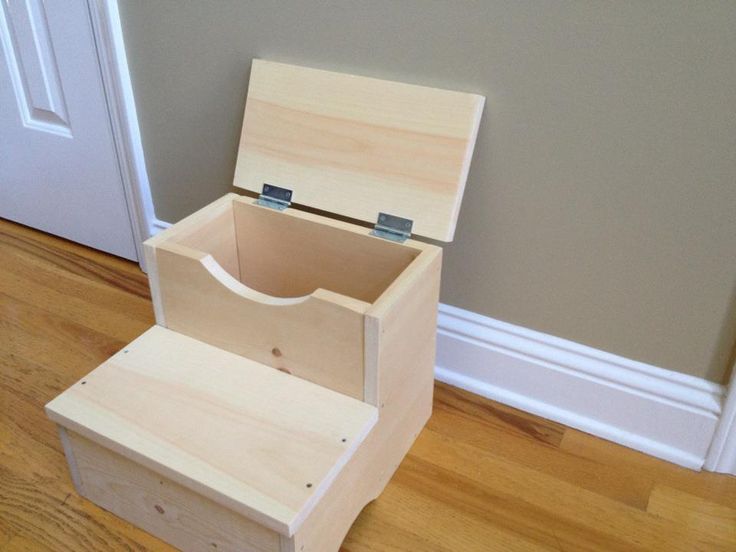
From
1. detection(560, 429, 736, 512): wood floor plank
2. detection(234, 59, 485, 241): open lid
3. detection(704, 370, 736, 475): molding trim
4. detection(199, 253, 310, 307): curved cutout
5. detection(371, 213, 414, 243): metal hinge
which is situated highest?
detection(234, 59, 485, 241): open lid

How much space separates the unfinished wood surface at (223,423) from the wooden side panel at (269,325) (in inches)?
Answer: 0.7

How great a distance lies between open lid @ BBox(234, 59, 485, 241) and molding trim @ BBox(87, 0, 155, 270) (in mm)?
271

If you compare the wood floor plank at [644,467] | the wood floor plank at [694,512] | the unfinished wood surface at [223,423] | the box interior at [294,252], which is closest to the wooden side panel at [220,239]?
the box interior at [294,252]

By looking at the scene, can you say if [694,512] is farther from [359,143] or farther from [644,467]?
[359,143]

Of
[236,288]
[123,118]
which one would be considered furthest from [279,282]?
[123,118]

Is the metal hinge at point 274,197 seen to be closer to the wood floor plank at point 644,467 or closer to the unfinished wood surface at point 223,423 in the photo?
the unfinished wood surface at point 223,423

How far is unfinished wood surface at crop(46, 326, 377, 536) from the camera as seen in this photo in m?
0.66

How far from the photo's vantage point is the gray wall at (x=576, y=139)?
0.73 metres

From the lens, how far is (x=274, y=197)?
3.09ft

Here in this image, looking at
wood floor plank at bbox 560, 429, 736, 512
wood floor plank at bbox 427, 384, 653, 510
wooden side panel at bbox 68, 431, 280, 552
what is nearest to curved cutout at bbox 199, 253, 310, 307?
wooden side panel at bbox 68, 431, 280, 552

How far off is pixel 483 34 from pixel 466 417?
1.66 ft

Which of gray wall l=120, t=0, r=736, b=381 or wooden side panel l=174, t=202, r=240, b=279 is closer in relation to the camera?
gray wall l=120, t=0, r=736, b=381

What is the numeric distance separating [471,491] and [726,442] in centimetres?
32

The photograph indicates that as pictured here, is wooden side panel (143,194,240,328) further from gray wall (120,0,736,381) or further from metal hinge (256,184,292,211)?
gray wall (120,0,736,381)
